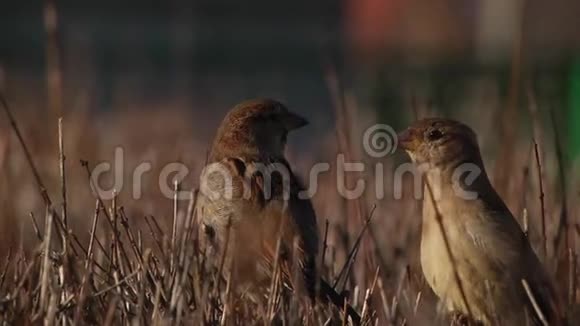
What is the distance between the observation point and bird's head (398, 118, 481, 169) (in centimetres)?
415

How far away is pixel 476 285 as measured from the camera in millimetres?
3906

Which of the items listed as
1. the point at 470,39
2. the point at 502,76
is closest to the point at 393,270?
the point at 502,76

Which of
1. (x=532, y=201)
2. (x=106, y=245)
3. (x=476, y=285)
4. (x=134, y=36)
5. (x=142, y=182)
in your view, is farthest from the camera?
(x=134, y=36)

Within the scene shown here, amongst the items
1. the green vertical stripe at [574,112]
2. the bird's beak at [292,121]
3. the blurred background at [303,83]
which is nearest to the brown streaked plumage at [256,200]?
the bird's beak at [292,121]

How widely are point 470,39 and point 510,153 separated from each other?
10091 mm

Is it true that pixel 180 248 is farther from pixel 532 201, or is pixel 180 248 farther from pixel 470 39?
A: pixel 470 39

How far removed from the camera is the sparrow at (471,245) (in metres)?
3.87

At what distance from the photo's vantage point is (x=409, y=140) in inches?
165

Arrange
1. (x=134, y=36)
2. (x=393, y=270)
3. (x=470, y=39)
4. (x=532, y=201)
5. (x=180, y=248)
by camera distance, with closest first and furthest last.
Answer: (x=180, y=248) → (x=393, y=270) → (x=532, y=201) → (x=470, y=39) → (x=134, y=36)

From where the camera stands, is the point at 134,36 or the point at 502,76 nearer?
the point at 502,76

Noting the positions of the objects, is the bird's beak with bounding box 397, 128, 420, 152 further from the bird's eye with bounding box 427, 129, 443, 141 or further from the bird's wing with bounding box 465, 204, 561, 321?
the bird's wing with bounding box 465, 204, 561, 321

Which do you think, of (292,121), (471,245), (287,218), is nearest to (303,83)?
(292,121)

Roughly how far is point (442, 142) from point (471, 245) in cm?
37

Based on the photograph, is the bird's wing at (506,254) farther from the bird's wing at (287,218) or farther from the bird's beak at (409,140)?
the bird's wing at (287,218)
